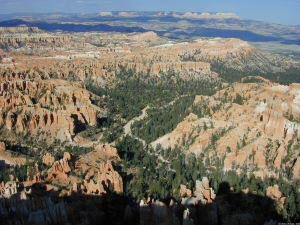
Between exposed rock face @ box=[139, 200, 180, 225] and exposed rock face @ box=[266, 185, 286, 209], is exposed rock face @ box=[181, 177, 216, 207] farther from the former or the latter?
exposed rock face @ box=[266, 185, 286, 209]

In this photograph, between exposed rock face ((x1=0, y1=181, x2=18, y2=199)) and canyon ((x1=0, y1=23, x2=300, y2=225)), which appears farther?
exposed rock face ((x1=0, y1=181, x2=18, y2=199))

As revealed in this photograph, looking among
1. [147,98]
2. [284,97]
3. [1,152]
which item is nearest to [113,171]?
[1,152]

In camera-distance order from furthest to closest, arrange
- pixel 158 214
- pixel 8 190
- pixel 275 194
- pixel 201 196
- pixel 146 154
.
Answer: pixel 146 154
pixel 275 194
pixel 201 196
pixel 8 190
pixel 158 214

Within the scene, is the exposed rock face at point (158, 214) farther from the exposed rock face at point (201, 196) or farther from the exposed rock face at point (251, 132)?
the exposed rock face at point (251, 132)

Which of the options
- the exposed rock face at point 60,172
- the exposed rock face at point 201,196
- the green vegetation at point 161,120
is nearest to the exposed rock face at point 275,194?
Answer: the exposed rock face at point 201,196

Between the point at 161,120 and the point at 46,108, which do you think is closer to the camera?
the point at 161,120

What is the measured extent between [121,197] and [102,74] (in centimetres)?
11119

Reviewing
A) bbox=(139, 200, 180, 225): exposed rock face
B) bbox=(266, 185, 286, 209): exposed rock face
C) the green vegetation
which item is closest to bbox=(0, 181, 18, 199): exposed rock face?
bbox=(139, 200, 180, 225): exposed rock face

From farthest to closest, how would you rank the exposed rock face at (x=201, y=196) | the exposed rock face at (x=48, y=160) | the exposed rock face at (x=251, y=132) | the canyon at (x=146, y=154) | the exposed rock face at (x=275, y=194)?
1. the exposed rock face at (x=251, y=132)
2. the exposed rock face at (x=48, y=160)
3. the exposed rock face at (x=275, y=194)
4. the exposed rock face at (x=201, y=196)
5. the canyon at (x=146, y=154)

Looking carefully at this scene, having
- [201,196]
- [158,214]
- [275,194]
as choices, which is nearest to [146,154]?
[275,194]

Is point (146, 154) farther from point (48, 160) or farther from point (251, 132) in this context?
point (48, 160)

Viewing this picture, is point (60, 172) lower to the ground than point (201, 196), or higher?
lower

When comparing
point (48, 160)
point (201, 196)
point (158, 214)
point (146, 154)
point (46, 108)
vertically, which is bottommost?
point (146, 154)

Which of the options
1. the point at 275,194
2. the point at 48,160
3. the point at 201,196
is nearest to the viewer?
the point at 201,196
